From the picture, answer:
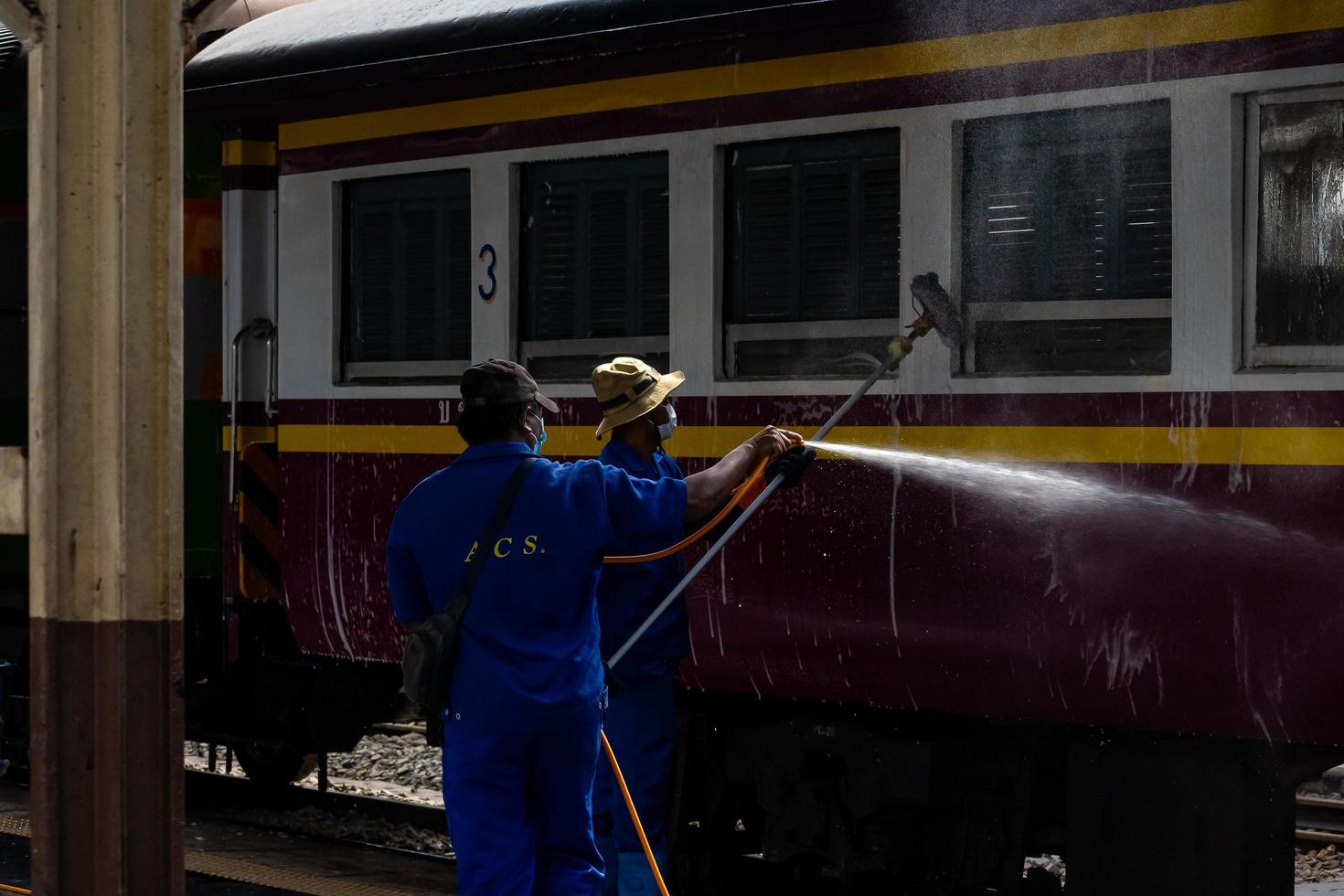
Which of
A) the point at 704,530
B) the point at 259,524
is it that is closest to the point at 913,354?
the point at 704,530

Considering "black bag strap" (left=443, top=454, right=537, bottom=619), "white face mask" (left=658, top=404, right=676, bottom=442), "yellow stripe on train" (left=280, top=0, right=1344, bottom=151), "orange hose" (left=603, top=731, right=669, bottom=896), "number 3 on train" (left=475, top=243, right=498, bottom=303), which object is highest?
"yellow stripe on train" (left=280, top=0, right=1344, bottom=151)

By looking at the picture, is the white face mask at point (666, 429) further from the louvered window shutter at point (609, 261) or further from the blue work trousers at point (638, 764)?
the louvered window shutter at point (609, 261)

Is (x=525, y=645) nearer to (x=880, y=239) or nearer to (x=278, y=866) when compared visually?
(x=880, y=239)

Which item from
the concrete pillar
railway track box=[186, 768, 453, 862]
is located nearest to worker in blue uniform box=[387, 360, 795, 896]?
the concrete pillar

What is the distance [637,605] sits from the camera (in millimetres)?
5762

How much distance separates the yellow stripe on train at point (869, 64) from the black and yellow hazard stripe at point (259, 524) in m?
1.30

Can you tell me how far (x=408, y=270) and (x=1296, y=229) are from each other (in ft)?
11.0

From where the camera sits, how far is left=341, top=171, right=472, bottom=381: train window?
730 centimetres

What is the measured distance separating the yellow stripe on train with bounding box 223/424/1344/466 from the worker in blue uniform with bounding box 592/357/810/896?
0.61 metres

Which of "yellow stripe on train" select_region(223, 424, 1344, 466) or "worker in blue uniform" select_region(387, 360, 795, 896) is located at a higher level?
"yellow stripe on train" select_region(223, 424, 1344, 466)

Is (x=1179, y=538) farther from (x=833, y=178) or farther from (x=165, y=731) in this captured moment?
(x=165, y=731)

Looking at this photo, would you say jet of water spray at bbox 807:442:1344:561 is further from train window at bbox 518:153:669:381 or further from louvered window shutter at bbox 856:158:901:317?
train window at bbox 518:153:669:381

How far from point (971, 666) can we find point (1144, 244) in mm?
1256

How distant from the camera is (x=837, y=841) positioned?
6414 mm
